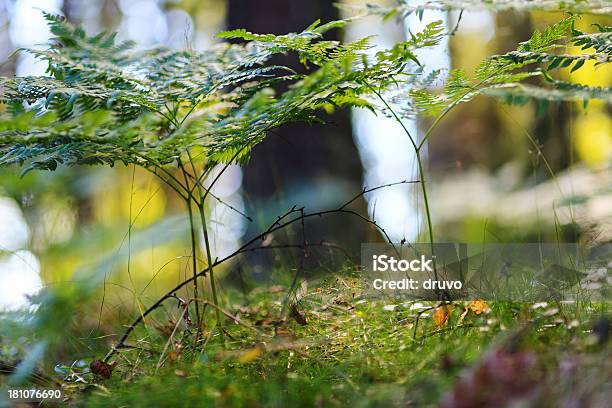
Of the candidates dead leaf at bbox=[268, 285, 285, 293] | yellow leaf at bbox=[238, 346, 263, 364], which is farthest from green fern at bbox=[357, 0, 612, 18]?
dead leaf at bbox=[268, 285, 285, 293]

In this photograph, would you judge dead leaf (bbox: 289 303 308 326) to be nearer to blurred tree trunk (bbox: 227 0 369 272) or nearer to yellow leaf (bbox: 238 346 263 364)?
yellow leaf (bbox: 238 346 263 364)

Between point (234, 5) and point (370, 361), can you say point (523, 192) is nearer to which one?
point (234, 5)

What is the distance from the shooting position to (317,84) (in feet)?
4.81

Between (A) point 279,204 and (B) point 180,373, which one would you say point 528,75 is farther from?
(A) point 279,204

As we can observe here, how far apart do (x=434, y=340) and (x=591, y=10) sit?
899 mm

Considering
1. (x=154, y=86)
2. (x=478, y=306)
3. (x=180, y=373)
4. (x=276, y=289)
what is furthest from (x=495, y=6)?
(x=276, y=289)

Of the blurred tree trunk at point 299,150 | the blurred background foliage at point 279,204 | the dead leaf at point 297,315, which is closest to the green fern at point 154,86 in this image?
the blurred background foliage at point 279,204

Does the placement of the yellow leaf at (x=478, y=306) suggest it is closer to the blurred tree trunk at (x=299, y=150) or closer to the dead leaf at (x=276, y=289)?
the dead leaf at (x=276, y=289)

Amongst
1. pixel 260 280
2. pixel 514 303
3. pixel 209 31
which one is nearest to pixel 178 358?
pixel 514 303

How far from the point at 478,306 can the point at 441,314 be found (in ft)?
0.39

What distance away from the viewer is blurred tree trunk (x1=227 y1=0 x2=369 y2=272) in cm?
391

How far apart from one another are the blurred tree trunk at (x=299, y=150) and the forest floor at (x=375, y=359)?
1.96 m

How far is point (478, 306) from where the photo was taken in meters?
1.71

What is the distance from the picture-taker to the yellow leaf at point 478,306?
1.69m
